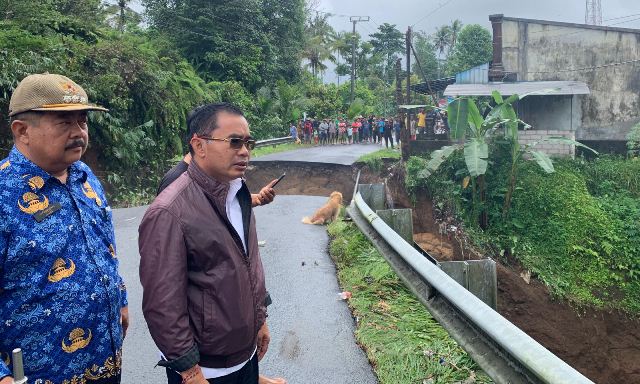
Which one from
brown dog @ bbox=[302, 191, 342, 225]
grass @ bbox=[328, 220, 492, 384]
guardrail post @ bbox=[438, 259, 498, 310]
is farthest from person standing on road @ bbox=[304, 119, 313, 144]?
guardrail post @ bbox=[438, 259, 498, 310]

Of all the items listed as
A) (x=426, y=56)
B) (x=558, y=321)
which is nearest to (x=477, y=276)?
(x=558, y=321)

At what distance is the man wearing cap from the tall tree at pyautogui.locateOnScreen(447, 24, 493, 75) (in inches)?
2153

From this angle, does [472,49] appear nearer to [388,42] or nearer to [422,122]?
[388,42]

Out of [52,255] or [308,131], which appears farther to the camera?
[308,131]

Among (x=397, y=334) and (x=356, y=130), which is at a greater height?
(x=356, y=130)

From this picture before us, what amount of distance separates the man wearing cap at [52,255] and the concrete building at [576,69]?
2124 centimetres

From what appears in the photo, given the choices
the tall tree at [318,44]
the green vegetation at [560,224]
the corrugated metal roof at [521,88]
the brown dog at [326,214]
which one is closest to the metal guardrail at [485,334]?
the brown dog at [326,214]

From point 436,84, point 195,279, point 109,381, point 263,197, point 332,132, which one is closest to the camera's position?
point 195,279

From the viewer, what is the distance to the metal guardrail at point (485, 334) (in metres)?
2.29

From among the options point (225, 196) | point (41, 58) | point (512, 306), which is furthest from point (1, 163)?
point (41, 58)

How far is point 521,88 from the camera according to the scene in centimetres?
2103

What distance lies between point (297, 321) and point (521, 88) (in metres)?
19.2

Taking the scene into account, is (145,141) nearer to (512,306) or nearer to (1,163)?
(512,306)

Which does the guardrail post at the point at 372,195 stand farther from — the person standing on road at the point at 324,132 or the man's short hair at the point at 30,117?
the person standing on road at the point at 324,132
